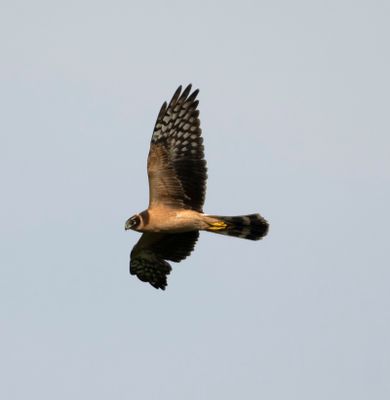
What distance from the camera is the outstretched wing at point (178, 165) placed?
75.8ft

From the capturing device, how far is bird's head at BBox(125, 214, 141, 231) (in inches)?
902

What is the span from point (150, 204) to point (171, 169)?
71 cm

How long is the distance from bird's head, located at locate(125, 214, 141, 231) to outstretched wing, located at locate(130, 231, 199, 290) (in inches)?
53.9

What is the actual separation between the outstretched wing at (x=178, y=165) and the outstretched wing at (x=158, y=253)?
4.61 ft

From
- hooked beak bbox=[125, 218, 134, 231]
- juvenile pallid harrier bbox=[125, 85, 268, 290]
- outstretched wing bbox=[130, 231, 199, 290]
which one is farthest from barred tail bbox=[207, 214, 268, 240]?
hooked beak bbox=[125, 218, 134, 231]

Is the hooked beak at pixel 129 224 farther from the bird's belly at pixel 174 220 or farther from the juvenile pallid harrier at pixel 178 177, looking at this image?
the bird's belly at pixel 174 220

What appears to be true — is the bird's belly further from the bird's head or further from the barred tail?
the barred tail

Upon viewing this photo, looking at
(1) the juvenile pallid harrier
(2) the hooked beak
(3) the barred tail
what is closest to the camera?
(2) the hooked beak

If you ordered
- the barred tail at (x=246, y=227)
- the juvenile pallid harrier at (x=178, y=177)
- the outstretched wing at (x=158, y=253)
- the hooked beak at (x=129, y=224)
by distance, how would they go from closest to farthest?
the hooked beak at (x=129, y=224), the juvenile pallid harrier at (x=178, y=177), the barred tail at (x=246, y=227), the outstretched wing at (x=158, y=253)

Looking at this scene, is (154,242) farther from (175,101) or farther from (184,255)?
(175,101)

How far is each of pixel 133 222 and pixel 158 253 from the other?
79.5 inches

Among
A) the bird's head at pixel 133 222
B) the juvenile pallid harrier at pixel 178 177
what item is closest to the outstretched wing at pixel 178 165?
the juvenile pallid harrier at pixel 178 177

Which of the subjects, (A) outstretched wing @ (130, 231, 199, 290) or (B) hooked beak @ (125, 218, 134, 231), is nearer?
(B) hooked beak @ (125, 218, 134, 231)

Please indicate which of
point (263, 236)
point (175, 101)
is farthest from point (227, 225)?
point (175, 101)
